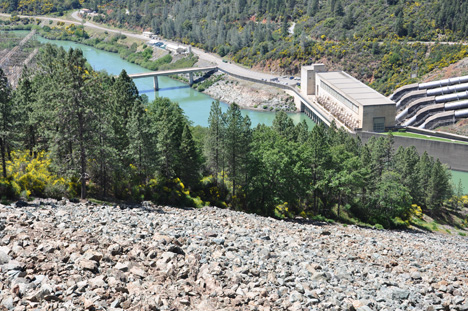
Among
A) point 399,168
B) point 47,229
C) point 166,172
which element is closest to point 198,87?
point 399,168

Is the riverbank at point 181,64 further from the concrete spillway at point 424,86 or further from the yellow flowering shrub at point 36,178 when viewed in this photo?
the yellow flowering shrub at point 36,178

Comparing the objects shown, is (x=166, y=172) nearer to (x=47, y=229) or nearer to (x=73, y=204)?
(x=73, y=204)

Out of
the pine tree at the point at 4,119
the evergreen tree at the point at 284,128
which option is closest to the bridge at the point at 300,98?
the evergreen tree at the point at 284,128

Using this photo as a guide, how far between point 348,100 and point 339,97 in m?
4.16

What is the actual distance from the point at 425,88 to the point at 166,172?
6508cm

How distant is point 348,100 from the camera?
8000 centimetres

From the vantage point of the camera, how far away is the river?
9462 cm

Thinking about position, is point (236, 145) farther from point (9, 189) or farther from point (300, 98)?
point (300, 98)

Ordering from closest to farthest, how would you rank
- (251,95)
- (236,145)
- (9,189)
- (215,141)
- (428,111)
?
1. (9,189)
2. (236,145)
3. (215,141)
4. (428,111)
5. (251,95)

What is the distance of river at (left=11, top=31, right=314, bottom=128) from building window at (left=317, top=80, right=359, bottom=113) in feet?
23.7

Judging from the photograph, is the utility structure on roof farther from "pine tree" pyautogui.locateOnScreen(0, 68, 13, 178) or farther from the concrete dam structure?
"pine tree" pyautogui.locateOnScreen(0, 68, 13, 178)

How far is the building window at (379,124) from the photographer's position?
76.3 metres

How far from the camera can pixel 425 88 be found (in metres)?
86.8

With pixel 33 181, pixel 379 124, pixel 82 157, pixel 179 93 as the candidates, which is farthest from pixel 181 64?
pixel 33 181
